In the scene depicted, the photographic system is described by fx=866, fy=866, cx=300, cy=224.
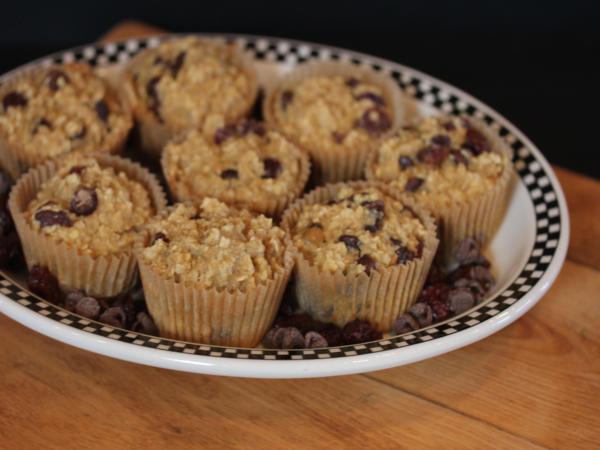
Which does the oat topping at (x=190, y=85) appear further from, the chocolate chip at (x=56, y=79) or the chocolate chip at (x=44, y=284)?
the chocolate chip at (x=44, y=284)

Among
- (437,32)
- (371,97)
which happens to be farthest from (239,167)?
(437,32)

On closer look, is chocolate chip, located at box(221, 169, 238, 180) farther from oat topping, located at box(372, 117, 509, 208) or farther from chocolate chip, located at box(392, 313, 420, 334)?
chocolate chip, located at box(392, 313, 420, 334)

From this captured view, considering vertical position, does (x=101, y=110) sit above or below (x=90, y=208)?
above

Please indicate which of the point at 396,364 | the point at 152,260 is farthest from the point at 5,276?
the point at 396,364

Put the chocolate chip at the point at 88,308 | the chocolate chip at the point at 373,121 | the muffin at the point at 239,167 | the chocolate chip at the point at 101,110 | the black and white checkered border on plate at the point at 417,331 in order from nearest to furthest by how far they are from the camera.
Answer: the black and white checkered border on plate at the point at 417,331 < the chocolate chip at the point at 88,308 < the muffin at the point at 239,167 < the chocolate chip at the point at 101,110 < the chocolate chip at the point at 373,121

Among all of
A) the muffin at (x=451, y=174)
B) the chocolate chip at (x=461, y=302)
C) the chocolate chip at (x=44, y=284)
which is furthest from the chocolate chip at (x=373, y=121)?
the chocolate chip at (x=44, y=284)

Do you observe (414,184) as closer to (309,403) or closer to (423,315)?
(423,315)

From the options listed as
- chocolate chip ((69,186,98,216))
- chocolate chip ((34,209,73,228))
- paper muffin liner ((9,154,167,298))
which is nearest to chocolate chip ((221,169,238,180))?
paper muffin liner ((9,154,167,298))
